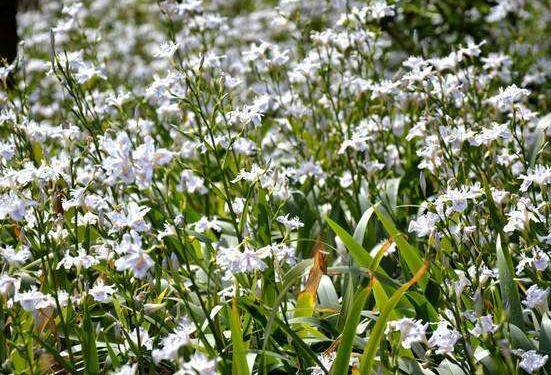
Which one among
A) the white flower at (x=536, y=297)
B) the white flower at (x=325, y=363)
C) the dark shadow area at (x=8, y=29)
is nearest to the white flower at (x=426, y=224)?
the white flower at (x=536, y=297)

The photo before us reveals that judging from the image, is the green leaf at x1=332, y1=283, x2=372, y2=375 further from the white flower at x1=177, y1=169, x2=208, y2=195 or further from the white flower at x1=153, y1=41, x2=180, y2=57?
the white flower at x1=177, y1=169, x2=208, y2=195

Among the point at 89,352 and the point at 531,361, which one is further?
the point at 89,352

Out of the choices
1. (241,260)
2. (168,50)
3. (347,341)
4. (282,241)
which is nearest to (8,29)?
(168,50)

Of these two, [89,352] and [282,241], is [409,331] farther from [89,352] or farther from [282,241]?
[89,352]

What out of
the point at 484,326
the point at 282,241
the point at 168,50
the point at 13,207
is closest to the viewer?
the point at 484,326

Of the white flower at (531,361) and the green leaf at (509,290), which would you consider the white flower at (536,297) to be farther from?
the white flower at (531,361)

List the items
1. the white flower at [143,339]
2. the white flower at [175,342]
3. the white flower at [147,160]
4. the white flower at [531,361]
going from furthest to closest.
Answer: the white flower at [143,339], the white flower at [531,361], the white flower at [147,160], the white flower at [175,342]

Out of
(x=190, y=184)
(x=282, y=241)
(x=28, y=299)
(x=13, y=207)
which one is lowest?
(x=190, y=184)

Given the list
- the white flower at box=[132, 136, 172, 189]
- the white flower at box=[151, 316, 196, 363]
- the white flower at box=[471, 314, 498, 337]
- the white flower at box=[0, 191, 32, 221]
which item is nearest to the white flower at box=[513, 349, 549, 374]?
the white flower at box=[471, 314, 498, 337]

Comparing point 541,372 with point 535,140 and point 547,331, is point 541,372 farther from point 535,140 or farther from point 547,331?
point 535,140

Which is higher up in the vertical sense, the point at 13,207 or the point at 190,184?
the point at 13,207

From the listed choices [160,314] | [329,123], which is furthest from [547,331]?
[329,123]
